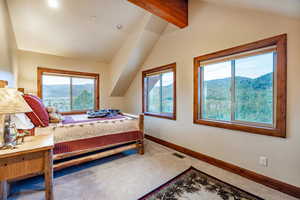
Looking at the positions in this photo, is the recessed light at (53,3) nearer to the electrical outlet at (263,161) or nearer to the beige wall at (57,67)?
the beige wall at (57,67)

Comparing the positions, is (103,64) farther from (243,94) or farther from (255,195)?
(255,195)

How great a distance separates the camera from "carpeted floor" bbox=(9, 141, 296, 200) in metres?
1.68

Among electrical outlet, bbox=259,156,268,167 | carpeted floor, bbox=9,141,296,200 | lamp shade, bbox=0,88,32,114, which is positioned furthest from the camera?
electrical outlet, bbox=259,156,268,167

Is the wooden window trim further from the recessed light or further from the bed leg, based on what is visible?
the recessed light

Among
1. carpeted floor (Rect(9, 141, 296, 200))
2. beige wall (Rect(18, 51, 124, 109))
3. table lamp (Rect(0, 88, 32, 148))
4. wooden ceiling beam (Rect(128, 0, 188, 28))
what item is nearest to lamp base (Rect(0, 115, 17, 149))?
table lamp (Rect(0, 88, 32, 148))

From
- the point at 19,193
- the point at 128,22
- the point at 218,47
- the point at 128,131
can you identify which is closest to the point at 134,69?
the point at 128,22

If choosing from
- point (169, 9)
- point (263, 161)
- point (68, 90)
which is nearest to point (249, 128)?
point (263, 161)

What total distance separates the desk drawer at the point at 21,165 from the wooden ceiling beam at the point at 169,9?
7.61ft

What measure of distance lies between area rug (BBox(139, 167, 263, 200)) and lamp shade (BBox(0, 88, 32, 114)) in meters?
1.61

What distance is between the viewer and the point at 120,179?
199 centimetres

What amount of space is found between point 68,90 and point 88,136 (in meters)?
2.56

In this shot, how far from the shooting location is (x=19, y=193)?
169 cm

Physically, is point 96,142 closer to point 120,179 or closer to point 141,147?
point 120,179

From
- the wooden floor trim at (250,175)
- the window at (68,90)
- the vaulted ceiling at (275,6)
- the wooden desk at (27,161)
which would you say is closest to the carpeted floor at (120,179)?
the wooden floor trim at (250,175)
